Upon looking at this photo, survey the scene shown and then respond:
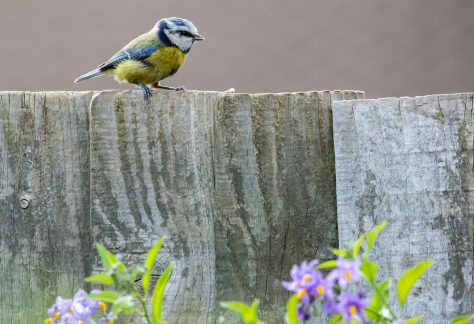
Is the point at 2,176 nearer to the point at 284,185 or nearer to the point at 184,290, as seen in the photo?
the point at 184,290

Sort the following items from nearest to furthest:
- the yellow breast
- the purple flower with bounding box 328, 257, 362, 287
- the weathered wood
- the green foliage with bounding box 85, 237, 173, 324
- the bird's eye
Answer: the purple flower with bounding box 328, 257, 362, 287
the green foliage with bounding box 85, 237, 173, 324
the weathered wood
the yellow breast
the bird's eye

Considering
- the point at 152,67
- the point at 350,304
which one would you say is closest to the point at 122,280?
the point at 350,304

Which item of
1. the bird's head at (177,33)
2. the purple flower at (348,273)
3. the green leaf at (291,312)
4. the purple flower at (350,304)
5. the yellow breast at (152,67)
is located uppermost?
the bird's head at (177,33)

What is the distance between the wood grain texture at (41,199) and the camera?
8.86 ft

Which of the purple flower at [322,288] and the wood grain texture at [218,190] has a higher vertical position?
the wood grain texture at [218,190]

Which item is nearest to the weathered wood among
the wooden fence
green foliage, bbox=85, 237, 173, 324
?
the wooden fence

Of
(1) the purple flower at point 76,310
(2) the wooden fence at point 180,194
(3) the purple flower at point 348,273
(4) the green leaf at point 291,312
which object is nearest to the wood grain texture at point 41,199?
(2) the wooden fence at point 180,194

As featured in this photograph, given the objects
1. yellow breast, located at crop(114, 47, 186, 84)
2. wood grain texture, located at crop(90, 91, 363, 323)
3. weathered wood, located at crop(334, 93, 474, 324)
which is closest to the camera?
weathered wood, located at crop(334, 93, 474, 324)

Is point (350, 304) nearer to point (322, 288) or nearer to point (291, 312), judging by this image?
point (322, 288)

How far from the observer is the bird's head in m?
4.40

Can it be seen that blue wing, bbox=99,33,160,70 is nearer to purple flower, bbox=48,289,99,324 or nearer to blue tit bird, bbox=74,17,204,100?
blue tit bird, bbox=74,17,204,100

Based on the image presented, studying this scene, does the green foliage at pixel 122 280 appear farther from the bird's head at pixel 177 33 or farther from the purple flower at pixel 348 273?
the bird's head at pixel 177 33

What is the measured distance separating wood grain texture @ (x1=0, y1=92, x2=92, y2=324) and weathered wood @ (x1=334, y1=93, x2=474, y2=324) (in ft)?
2.77

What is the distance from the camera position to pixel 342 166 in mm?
2582
